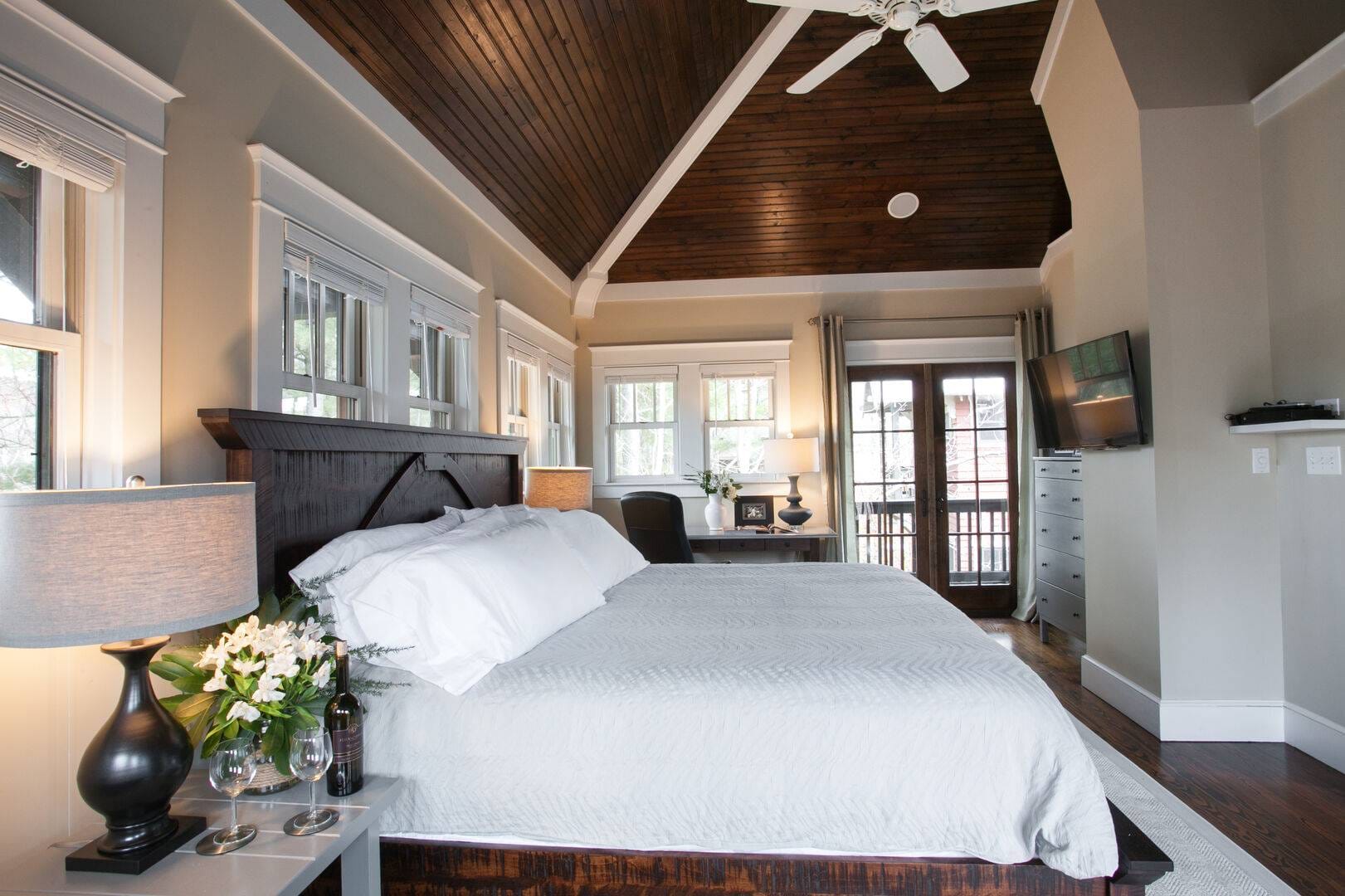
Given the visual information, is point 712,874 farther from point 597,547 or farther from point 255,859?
point 597,547

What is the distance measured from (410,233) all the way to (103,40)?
1.40 metres

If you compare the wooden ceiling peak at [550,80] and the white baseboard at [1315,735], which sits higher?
the wooden ceiling peak at [550,80]

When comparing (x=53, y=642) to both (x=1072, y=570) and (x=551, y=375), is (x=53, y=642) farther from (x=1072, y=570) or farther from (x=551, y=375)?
(x=1072, y=570)

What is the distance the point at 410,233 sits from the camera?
292 cm

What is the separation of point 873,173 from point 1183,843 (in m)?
4.11

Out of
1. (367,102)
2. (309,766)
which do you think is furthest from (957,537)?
(309,766)

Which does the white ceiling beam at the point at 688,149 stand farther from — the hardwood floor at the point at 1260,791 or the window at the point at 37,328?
the hardwood floor at the point at 1260,791

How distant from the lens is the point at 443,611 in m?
1.76

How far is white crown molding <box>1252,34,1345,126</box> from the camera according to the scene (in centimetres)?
262

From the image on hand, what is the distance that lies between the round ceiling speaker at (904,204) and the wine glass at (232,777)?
4.97 metres

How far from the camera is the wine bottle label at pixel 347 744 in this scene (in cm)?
150

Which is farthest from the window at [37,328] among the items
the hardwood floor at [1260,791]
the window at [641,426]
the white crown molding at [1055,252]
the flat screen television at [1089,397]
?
the white crown molding at [1055,252]

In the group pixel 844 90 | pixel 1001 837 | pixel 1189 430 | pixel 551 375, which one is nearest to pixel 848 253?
pixel 844 90

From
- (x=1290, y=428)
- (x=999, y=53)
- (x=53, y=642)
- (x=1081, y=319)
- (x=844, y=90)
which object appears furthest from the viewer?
(x=844, y=90)
